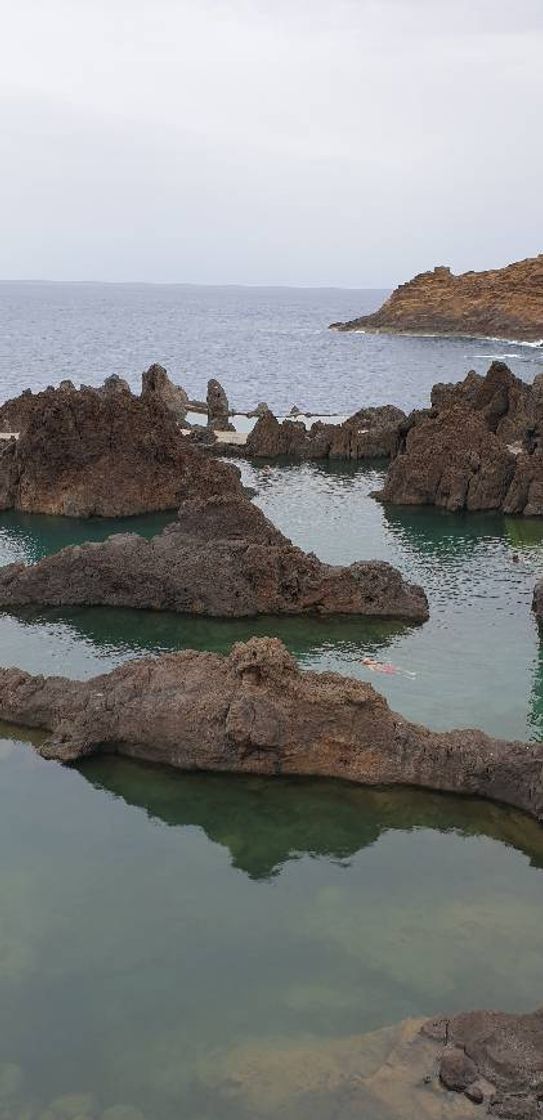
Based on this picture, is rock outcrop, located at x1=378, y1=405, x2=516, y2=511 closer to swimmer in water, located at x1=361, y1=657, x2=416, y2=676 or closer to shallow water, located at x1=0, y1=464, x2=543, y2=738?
shallow water, located at x1=0, y1=464, x2=543, y2=738

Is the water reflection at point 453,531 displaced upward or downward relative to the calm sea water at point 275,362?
downward

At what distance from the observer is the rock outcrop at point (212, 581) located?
27.5m

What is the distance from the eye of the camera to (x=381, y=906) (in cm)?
1522

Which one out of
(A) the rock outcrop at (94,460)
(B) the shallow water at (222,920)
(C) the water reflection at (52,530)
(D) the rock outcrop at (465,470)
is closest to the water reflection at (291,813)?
(B) the shallow water at (222,920)

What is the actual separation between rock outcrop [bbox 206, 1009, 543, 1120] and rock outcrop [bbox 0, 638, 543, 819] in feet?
19.8

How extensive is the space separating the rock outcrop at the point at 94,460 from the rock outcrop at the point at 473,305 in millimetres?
121339

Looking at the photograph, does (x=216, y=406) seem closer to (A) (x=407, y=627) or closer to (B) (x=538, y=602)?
(A) (x=407, y=627)

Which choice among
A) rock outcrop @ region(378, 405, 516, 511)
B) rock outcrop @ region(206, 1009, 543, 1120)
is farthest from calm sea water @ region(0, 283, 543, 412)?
rock outcrop @ region(206, 1009, 543, 1120)

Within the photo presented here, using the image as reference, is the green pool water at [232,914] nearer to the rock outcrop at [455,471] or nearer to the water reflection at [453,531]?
the water reflection at [453,531]

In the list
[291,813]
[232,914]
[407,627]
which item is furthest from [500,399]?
[232,914]

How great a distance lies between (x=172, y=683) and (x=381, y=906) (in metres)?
6.31

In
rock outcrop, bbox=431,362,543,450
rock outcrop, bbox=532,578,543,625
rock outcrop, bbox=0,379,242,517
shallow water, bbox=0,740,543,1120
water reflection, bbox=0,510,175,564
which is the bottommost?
shallow water, bbox=0,740,543,1120

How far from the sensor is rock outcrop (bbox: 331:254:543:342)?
507 feet

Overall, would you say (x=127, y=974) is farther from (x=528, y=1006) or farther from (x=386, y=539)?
(x=386, y=539)
